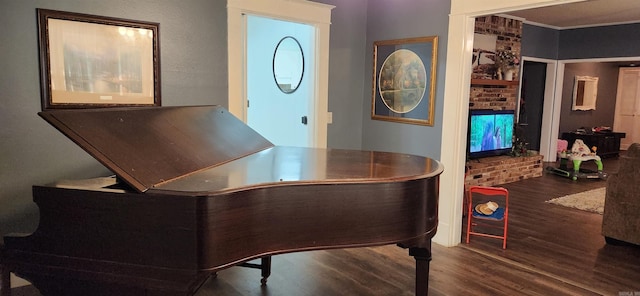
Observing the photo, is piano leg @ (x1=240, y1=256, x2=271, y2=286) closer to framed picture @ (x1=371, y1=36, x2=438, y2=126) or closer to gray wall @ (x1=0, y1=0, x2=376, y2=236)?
gray wall @ (x1=0, y1=0, x2=376, y2=236)

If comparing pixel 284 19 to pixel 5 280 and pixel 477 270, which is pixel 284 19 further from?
pixel 5 280

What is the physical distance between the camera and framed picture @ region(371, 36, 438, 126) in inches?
151

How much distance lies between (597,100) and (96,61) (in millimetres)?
9906

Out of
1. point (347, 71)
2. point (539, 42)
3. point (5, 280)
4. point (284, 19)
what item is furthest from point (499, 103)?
point (5, 280)

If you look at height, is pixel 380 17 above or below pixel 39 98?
above

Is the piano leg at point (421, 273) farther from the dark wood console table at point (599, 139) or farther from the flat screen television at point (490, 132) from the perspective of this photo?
the dark wood console table at point (599, 139)

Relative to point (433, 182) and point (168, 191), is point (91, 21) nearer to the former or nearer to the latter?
point (168, 191)

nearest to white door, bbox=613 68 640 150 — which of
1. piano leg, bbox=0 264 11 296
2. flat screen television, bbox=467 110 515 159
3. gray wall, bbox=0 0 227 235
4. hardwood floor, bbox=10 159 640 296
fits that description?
flat screen television, bbox=467 110 515 159

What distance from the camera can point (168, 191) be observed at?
5.29ft

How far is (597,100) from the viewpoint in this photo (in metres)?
9.40

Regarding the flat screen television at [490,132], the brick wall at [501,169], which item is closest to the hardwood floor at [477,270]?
the brick wall at [501,169]

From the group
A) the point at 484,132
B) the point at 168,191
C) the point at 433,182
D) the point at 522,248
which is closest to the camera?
the point at 168,191

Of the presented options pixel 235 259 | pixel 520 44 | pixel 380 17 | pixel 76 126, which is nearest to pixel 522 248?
pixel 380 17

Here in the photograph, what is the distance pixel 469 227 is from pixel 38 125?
11.1 ft
